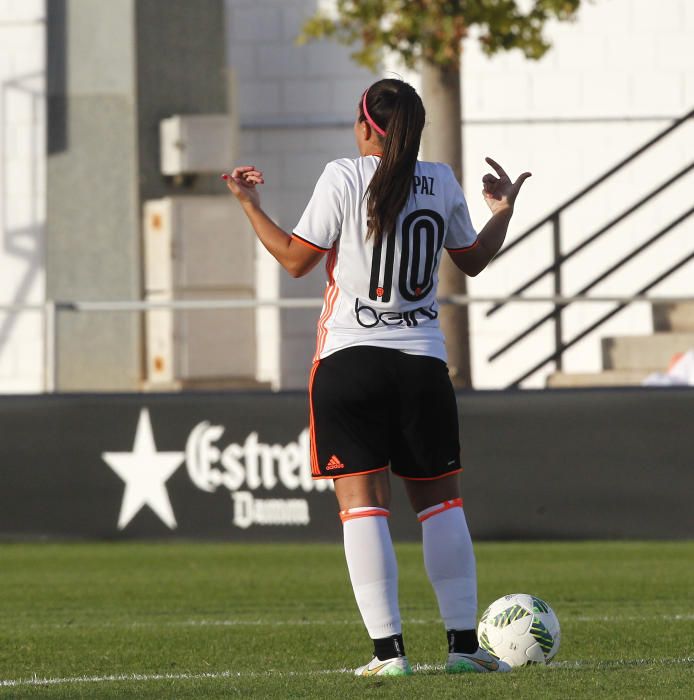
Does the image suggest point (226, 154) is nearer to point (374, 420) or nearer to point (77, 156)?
point (77, 156)

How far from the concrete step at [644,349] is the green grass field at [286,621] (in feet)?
13.6

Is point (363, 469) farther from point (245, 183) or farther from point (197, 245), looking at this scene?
point (197, 245)

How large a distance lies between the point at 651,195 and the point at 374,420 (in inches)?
465

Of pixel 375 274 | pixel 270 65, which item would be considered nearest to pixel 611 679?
pixel 375 274

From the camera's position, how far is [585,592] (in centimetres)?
861

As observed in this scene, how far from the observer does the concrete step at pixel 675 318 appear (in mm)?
16016

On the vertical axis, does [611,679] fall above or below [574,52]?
below

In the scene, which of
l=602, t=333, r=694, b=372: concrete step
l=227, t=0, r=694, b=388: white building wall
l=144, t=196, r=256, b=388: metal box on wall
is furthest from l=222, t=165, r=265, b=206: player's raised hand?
l=227, t=0, r=694, b=388: white building wall

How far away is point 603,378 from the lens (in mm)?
15414

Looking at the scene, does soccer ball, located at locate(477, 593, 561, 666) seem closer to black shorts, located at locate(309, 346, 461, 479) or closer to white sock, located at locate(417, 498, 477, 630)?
white sock, located at locate(417, 498, 477, 630)

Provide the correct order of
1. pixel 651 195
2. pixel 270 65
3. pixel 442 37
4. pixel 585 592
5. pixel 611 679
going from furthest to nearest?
pixel 270 65 < pixel 651 195 < pixel 442 37 < pixel 585 592 < pixel 611 679

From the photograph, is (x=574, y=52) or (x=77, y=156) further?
(x=574, y=52)

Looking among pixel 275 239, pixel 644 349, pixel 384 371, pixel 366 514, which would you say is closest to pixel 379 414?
pixel 384 371

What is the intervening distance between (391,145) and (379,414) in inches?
30.9
